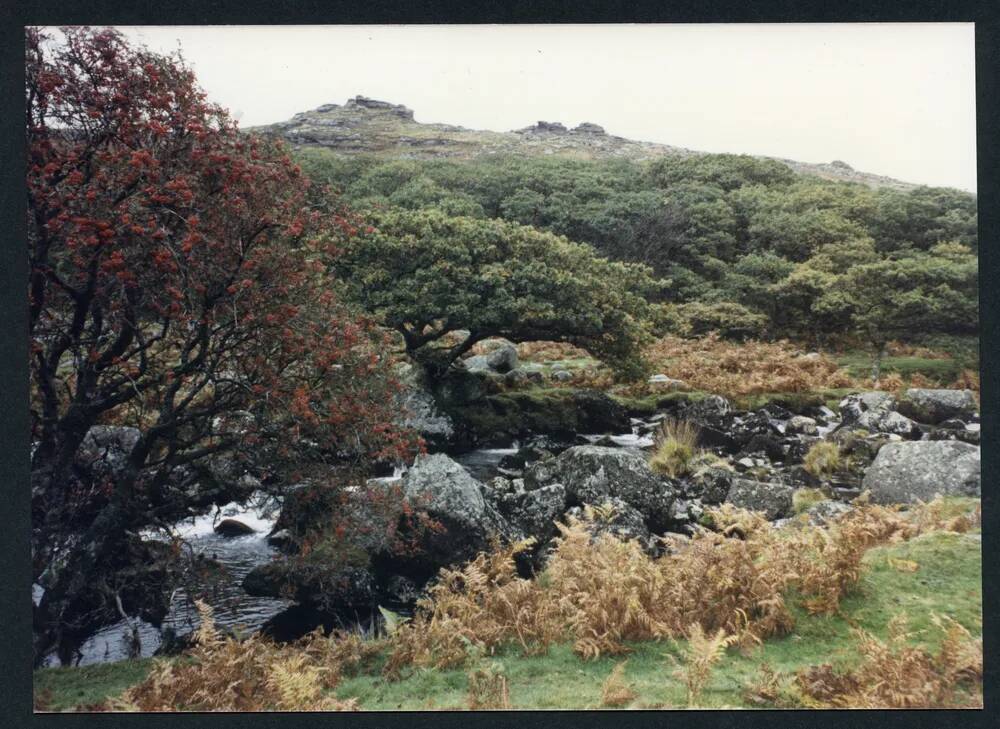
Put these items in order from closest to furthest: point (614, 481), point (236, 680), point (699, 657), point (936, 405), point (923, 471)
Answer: point (699, 657) → point (236, 680) → point (923, 471) → point (936, 405) → point (614, 481)

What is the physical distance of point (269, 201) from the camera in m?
5.71

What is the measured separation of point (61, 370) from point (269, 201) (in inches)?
80.8

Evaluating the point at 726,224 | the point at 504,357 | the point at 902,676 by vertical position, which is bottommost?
the point at 902,676

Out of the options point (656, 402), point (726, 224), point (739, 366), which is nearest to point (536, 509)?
point (656, 402)

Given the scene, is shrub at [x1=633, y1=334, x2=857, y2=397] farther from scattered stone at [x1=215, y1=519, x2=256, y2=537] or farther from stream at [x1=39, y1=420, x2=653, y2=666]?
scattered stone at [x1=215, y1=519, x2=256, y2=537]

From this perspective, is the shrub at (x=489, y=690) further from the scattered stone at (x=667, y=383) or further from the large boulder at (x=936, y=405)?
the large boulder at (x=936, y=405)

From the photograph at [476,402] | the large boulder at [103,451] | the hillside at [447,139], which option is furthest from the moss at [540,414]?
the large boulder at [103,451]

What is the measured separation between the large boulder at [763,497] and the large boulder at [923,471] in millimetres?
698

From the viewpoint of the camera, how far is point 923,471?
6.32 metres

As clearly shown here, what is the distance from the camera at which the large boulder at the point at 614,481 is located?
257 inches

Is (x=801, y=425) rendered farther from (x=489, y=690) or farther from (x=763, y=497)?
(x=489, y=690)

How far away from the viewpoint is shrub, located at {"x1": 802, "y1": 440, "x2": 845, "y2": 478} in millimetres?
6492

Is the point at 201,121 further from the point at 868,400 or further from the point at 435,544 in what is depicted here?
the point at 868,400

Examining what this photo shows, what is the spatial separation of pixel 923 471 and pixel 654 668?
2.75 m
